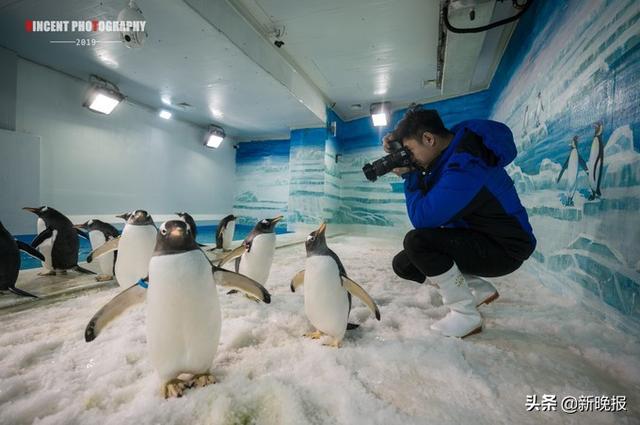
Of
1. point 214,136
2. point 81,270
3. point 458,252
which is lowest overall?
point 81,270

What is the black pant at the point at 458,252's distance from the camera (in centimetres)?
162

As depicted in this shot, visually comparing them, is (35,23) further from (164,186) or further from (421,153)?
(421,153)

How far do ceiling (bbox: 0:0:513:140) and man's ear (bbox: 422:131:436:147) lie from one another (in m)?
2.29

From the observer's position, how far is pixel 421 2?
3355 mm

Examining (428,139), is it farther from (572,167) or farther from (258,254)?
(258,254)

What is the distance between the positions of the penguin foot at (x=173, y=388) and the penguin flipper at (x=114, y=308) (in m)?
0.31

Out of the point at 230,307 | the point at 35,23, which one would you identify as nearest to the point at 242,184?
the point at 35,23

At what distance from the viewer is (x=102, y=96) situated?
17.4ft

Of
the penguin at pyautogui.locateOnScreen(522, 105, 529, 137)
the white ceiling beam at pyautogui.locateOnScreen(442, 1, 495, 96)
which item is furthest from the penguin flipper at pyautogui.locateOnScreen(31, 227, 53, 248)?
the penguin at pyautogui.locateOnScreen(522, 105, 529, 137)

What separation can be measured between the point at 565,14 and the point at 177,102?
6434 millimetres

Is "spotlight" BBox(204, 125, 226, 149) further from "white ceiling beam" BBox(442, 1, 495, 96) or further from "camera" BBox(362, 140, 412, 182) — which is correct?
"camera" BBox(362, 140, 412, 182)

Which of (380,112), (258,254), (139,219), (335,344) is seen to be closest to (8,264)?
(139,219)

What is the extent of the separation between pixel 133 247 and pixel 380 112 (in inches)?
231

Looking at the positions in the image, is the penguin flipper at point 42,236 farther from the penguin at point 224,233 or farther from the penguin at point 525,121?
the penguin at point 525,121
